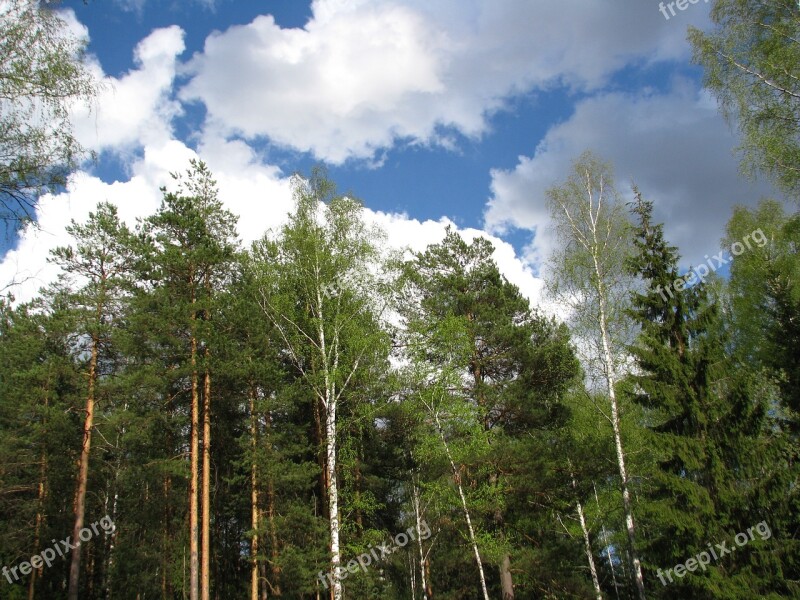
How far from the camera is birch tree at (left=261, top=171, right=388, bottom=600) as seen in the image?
15.6 m

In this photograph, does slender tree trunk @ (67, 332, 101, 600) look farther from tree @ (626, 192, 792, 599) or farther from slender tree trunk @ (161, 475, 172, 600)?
tree @ (626, 192, 792, 599)

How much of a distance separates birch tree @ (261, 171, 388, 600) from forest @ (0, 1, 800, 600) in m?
0.10

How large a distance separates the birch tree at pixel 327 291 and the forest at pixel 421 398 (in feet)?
0.31

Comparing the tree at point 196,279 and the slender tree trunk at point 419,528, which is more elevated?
the tree at point 196,279

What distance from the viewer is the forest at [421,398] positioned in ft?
37.7

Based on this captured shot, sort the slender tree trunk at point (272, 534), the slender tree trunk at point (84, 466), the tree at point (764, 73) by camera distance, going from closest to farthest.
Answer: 1. the tree at point (764, 73)
2. the slender tree trunk at point (84, 466)
3. the slender tree trunk at point (272, 534)

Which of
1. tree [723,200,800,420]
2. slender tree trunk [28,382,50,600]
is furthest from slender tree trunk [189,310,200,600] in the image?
tree [723,200,800,420]

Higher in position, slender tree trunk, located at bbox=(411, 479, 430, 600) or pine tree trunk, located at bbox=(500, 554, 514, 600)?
slender tree trunk, located at bbox=(411, 479, 430, 600)

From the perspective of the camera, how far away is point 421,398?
1691 centimetres

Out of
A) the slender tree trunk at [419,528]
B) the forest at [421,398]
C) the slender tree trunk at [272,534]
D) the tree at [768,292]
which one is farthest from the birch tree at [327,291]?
the tree at [768,292]

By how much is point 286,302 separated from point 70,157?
9471 millimetres

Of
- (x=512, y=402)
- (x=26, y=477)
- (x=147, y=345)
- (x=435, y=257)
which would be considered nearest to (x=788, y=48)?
(x=512, y=402)

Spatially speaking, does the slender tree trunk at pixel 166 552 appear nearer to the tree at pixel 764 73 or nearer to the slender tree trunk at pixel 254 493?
the slender tree trunk at pixel 254 493

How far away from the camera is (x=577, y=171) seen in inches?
622
